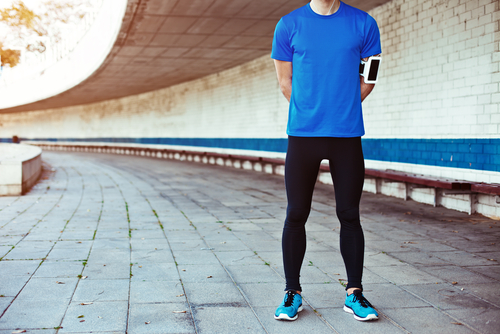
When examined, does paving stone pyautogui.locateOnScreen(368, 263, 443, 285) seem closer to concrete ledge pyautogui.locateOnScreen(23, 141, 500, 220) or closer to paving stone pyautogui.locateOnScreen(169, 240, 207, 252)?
paving stone pyautogui.locateOnScreen(169, 240, 207, 252)

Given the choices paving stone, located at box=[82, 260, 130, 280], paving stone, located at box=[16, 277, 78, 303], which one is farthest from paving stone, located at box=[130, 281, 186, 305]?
paving stone, located at box=[16, 277, 78, 303]

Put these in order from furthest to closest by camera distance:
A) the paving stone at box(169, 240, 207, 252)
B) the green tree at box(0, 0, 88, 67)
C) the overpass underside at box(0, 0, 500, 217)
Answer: the green tree at box(0, 0, 88, 67), the overpass underside at box(0, 0, 500, 217), the paving stone at box(169, 240, 207, 252)

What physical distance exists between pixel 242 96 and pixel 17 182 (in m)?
9.38

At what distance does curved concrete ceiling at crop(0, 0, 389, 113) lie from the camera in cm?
982

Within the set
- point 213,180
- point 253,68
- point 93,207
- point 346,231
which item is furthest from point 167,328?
point 253,68

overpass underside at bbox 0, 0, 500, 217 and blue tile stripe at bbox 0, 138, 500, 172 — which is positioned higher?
overpass underside at bbox 0, 0, 500, 217

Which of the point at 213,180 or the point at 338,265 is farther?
the point at 213,180

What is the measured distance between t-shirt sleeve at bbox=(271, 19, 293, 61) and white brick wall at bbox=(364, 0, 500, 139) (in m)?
4.87

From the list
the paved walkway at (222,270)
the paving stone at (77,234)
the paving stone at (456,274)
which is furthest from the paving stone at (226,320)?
the paving stone at (77,234)

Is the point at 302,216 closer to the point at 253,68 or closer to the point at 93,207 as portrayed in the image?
the point at 93,207

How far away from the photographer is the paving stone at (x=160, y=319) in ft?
8.80

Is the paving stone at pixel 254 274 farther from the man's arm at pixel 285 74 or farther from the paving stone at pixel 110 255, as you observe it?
the man's arm at pixel 285 74

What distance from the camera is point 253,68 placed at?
16141 millimetres

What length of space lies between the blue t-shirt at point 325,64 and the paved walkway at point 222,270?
1.11 meters
